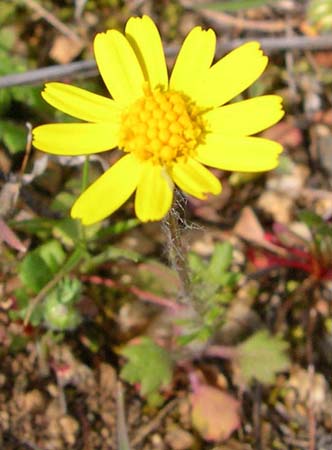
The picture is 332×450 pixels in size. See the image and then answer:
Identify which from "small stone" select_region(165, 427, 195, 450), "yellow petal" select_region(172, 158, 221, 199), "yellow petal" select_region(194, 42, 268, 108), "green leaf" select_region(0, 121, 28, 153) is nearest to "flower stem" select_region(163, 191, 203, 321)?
"yellow petal" select_region(172, 158, 221, 199)

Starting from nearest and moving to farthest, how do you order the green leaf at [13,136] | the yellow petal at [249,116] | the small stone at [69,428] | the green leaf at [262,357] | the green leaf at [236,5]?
1. the yellow petal at [249,116]
2. the small stone at [69,428]
3. the green leaf at [262,357]
4. the green leaf at [13,136]
5. the green leaf at [236,5]

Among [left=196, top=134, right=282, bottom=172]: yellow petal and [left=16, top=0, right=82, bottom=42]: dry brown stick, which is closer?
[left=196, top=134, right=282, bottom=172]: yellow petal

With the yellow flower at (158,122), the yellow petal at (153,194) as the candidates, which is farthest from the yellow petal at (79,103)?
the yellow petal at (153,194)

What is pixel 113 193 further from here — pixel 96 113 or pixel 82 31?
pixel 82 31

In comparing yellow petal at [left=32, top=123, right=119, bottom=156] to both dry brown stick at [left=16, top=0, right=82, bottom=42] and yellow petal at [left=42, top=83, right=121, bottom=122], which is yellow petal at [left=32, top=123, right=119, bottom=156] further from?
dry brown stick at [left=16, top=0, right=82, bottom=42]

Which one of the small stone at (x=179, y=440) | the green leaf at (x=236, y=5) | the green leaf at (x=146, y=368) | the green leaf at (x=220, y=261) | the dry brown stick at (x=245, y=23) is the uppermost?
the green leaf at (x=236, y=5)

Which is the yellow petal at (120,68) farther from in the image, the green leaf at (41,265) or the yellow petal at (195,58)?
the green leaf at (41,265)

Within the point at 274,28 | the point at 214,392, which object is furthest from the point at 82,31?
the point at 214,392
